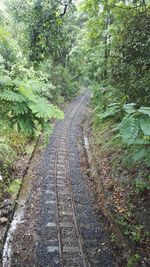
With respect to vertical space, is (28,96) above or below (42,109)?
above

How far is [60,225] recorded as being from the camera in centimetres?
907

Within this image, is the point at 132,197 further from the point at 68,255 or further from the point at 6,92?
the point at 6,92

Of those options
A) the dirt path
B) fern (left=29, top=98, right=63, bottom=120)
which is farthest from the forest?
the dirt path

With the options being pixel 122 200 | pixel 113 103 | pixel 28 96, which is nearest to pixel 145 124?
pixel 113 103

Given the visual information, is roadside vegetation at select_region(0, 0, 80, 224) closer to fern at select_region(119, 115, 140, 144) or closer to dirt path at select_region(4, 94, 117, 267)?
dirt path at select_region(4, 94, 117, 267)

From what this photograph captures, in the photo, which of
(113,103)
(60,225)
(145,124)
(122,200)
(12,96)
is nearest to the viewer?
(145,124)

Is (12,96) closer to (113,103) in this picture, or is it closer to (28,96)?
(28,96)

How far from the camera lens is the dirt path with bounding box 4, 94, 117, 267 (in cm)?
760

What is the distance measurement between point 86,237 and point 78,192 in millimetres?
3066

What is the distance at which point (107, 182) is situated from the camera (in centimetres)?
1173

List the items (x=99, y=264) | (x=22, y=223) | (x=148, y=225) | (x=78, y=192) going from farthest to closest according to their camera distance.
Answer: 1. (x=78, y=192)
2. (x=22, y=223)
3. (x=148, y=225)
4. (x=99, y=264)

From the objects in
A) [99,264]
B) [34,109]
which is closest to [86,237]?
[99,264]

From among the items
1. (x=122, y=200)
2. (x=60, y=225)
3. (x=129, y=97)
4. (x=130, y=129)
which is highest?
(x=130, y=129)

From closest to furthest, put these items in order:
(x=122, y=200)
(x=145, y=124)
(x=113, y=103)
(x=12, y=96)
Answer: (x=145, y=124) < (x=12, y=96) < (x=113, y=103) < (x=122, y=200)
